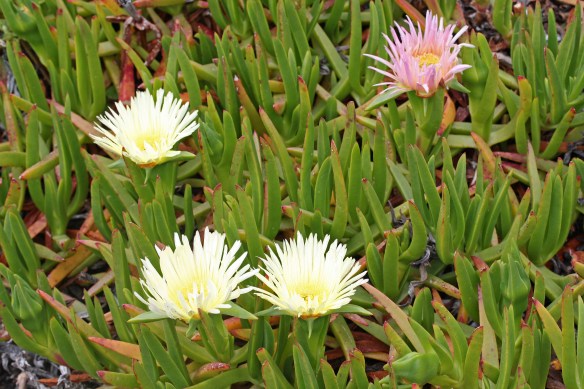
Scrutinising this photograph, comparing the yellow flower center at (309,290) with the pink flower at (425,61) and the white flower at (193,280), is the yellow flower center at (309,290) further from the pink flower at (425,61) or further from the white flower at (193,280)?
the pink flower at (425,61)

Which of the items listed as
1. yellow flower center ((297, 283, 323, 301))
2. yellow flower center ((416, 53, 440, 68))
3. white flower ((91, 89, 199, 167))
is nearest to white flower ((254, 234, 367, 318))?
yellow flower center ((297, 283, 323, 301))

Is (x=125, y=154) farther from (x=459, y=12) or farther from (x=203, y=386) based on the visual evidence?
(x=459, y=12)

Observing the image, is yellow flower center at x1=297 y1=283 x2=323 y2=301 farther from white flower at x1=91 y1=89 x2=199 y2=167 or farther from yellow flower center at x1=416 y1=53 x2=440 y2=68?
yellow flower center at x1=416 y1=53 x2=440 y2=68

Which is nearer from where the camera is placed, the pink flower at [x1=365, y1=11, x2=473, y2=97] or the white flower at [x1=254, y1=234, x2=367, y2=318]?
the white flower at [x1=254, y1=234, x2=367, y2=318]

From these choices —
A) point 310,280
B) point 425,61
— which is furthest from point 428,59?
point 310,280

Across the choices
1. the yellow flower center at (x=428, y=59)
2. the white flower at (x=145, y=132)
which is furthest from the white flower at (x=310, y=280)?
the yellow flower center at (x=428, y=59)

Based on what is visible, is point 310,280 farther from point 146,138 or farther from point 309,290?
point 146,138
